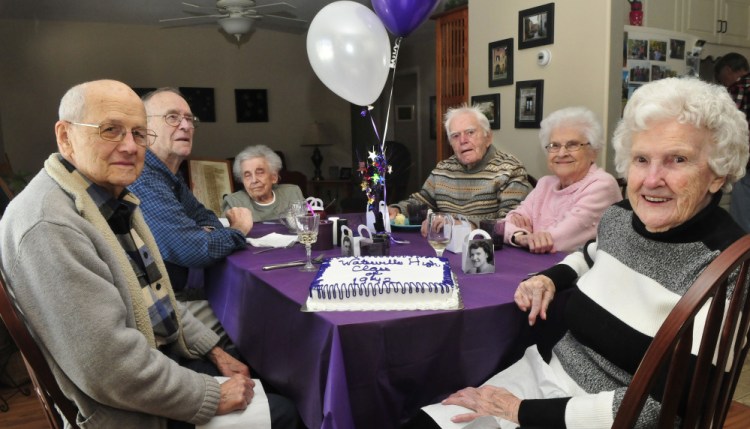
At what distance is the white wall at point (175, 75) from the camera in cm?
585

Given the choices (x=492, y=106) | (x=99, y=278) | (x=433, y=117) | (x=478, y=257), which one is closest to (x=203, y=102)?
(x=433, y=117)

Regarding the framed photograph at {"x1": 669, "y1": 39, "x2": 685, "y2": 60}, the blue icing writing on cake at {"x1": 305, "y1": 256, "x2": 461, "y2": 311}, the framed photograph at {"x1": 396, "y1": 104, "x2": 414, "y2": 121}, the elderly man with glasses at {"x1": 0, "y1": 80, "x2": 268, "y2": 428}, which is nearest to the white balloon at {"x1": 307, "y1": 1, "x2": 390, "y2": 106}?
the elderly man with glasses at {"x1": 0, "y1": 80, "x2": 268, "y2": 428}

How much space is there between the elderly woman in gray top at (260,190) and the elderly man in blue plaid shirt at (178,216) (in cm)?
73

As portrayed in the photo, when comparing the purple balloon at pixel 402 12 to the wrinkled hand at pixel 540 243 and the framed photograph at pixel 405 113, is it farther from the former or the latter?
the framed photograph at pixel 405 113

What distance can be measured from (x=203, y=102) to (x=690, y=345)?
22.5ft

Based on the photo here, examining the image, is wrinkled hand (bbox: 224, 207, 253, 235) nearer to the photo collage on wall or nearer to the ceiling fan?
the photo collage on wall

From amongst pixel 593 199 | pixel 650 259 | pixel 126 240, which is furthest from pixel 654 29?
pixel 126 240

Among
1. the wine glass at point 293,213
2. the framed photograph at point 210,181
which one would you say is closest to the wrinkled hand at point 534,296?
the wine glass at point 293,213

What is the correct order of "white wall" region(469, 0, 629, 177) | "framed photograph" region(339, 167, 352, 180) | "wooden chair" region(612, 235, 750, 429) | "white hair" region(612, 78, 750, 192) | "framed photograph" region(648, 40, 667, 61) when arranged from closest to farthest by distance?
"wooden chair" region(612, 235, 750, 429), "white hair" region(612, 78, 750, 192), "white wall" region(469, 0, 629, 177), "framed photograph" region(648, 40, 667, 61), "framed photograph" region(339, 167, 352, 180)

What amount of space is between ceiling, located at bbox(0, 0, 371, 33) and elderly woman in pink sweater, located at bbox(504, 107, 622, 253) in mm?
3747

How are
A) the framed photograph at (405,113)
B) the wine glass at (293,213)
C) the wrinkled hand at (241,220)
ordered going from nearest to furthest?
the wine glass at (293,213) → the wrinkled hand at (241,220) → the framed photograph at (405,113)

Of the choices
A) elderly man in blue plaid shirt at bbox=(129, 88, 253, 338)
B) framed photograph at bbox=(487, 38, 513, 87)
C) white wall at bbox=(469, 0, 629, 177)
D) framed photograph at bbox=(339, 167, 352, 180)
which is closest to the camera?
elderly man in blue plaid shirt at bbox=(129, 88, 253, 338)

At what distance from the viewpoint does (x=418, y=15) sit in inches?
91.7

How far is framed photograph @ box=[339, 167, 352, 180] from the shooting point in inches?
285
